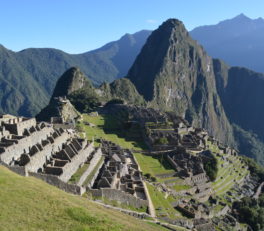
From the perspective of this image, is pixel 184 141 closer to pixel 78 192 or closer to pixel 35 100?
pixel 78 192

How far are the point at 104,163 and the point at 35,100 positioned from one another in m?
166

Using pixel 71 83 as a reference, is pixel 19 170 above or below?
below

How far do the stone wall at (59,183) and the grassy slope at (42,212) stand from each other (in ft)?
15.6

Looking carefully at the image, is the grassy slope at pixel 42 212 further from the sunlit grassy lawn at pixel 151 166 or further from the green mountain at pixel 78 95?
the green mountain at pixel 78 95

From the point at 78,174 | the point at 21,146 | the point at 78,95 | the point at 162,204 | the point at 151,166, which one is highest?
the point at 78,95

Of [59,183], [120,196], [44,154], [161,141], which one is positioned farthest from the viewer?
[161,141]

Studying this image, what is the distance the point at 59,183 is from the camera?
85.5 feet

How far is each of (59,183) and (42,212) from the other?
863 centimetres

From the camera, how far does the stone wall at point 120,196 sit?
2818cm

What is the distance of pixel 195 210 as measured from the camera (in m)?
38.9

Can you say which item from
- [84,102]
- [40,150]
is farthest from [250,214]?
[84,102]

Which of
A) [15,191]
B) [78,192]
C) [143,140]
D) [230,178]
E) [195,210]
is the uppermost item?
[15,191]

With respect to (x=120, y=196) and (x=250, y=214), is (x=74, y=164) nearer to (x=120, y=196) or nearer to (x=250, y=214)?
(x=120, y=196)

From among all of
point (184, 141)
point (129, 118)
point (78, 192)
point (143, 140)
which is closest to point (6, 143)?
point (78, 192)
